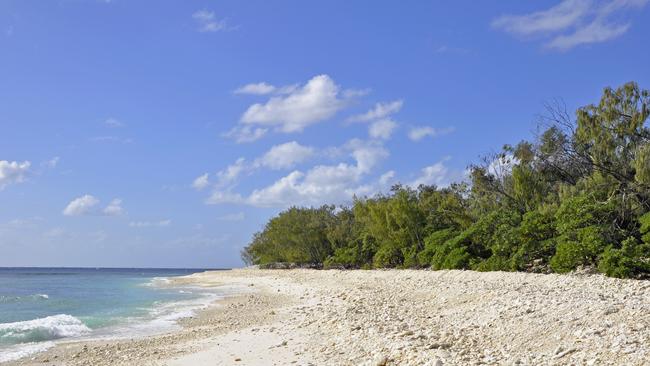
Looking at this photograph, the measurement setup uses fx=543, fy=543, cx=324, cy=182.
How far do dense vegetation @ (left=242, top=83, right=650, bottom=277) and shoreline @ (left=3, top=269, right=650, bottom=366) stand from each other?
2.69 metres

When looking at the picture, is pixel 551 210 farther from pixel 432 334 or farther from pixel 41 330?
pixel 41 330

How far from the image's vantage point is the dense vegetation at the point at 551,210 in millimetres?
21656

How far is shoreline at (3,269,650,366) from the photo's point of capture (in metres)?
8.94

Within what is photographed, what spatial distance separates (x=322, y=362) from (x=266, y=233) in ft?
224

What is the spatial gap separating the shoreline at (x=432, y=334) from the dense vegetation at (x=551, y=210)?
269 cm

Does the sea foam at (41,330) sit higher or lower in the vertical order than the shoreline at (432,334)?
lower

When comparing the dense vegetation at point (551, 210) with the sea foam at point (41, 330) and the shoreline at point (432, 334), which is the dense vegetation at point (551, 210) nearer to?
the shoreline at point (432, 334)

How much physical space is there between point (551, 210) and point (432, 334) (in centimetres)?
1710

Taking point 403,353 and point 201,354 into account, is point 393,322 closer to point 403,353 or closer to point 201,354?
point 403,353

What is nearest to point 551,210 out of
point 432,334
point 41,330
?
point 432,334

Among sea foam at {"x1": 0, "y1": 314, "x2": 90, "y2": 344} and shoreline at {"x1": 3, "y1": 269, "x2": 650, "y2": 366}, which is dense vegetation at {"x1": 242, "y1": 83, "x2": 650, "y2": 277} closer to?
shoreline at {"x1": 3, "y1": 269, "x2": 650, "y2": 366}

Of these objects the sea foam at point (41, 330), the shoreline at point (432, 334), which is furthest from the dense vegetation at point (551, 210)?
the sea foam at point (41, 330)

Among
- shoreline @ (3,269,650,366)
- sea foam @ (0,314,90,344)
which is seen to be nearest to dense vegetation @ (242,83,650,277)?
shoreline @ (3,269,650,366)

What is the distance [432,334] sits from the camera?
1130cm
